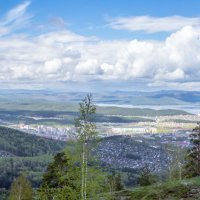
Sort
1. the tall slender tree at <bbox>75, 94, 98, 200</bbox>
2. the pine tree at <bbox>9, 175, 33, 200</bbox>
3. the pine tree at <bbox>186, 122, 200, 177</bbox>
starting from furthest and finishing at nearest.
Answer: the pine tree at <bbox>9, 175, 33, 200</bbox>, the pine tree at <bbox>186, 122, 200, 177</bbox>, the tall slender tree at <bbox>75, 94, 98, 200</bbox>

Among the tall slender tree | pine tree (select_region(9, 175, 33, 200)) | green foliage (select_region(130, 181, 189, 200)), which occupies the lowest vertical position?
pine tree (select_region(9, 175, 33, 200))

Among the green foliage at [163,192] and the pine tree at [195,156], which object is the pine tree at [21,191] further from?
the green foliage at [163,192]

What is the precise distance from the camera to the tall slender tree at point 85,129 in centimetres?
3306

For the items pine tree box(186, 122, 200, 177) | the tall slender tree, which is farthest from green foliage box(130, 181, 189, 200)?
pine tree box(186, 122, 200, 177)

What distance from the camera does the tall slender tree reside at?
33.1 meters

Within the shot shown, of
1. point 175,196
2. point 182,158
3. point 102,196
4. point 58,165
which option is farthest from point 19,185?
point 175,196

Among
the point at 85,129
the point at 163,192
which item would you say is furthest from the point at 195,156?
the point at 85,129

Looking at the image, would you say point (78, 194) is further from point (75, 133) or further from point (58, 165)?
point (58, 165)

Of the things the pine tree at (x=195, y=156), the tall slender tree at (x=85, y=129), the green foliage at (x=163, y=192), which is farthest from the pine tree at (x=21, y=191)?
the tall slender tree at (x=85, y=129)

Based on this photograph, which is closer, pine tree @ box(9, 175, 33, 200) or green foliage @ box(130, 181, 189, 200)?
green foliage @ box(130, 181, 189, 200)

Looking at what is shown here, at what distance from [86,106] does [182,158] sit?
136 ft

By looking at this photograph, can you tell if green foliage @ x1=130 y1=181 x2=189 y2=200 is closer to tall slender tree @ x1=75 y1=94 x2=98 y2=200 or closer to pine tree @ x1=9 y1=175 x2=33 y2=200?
tall slender tree @ x1=75 y1=94 x2=98 y2=200

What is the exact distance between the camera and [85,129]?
110 ft

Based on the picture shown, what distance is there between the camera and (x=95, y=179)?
33.2 meters
